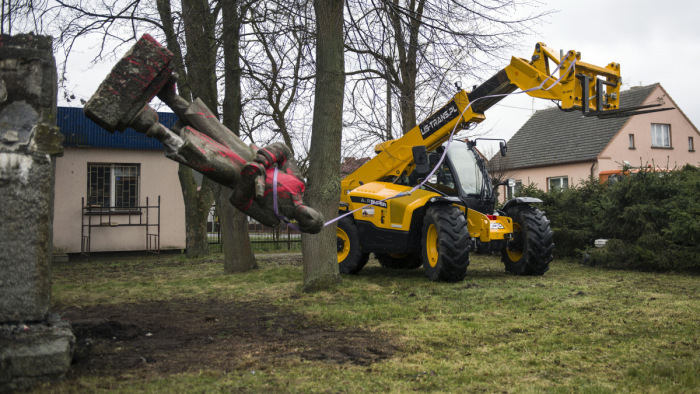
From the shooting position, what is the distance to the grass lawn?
420 centimetres

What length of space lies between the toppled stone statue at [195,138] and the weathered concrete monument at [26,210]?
887 mm

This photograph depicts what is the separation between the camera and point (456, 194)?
1044 cm

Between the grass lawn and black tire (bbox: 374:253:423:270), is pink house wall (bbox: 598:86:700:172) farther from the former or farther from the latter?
the grass lawn

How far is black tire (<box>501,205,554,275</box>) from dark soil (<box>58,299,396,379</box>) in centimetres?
485

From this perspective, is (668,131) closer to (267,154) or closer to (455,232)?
(455,232)

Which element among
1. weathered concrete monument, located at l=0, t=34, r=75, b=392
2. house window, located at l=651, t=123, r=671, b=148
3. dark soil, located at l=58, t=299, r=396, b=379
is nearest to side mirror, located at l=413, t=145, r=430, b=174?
dark soil, located at l=58, t=299, r=396, b=379

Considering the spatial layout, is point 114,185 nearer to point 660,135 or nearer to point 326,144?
point 326,144

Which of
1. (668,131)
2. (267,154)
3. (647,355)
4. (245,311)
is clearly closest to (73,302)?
(245,311)

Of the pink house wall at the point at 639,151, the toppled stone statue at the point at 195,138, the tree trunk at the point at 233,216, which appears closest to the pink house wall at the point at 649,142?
the pink house wall at the point at 639,151

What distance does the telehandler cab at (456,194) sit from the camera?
8.69 meters

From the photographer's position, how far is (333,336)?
18.8ft

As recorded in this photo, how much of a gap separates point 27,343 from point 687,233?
10.4 m

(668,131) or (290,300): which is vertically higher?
(668,131)

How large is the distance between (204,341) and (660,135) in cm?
2837
